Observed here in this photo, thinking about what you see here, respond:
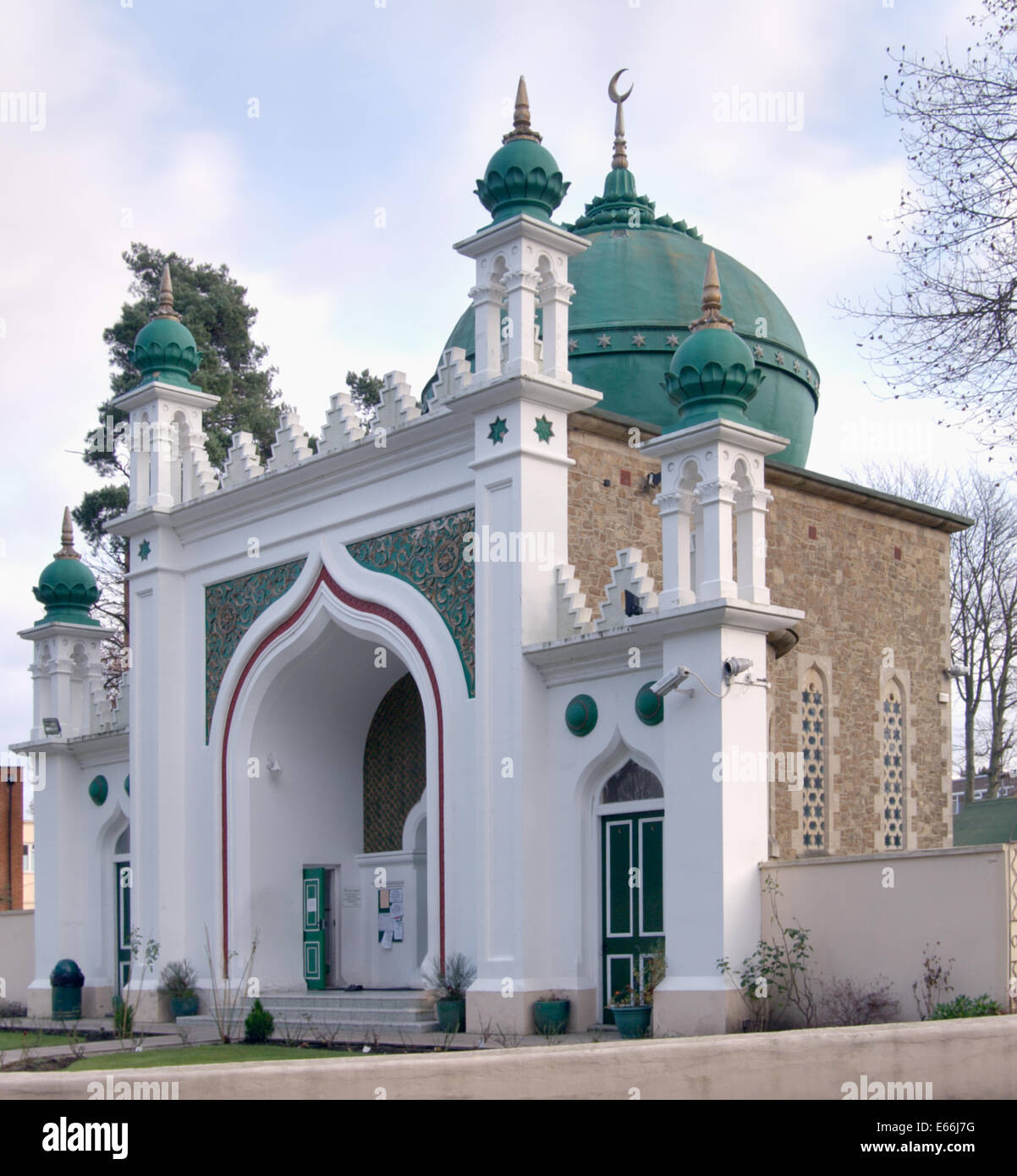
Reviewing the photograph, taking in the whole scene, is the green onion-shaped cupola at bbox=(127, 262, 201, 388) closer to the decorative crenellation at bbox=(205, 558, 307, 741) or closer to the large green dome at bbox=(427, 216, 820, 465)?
the decorative crenellation at bbox=(205, 558, 307, 741)

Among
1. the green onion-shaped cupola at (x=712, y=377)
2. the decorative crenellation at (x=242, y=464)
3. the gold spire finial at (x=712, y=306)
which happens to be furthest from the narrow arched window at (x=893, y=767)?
the decorative crenellation at (x=242, y=464)

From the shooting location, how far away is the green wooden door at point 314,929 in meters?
17.5

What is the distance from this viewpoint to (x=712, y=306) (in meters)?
13.2

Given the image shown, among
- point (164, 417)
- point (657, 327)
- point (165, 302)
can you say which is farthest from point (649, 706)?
point (165, 302)

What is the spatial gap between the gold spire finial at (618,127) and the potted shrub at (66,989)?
39.3ft

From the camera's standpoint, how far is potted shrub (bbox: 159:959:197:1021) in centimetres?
1697

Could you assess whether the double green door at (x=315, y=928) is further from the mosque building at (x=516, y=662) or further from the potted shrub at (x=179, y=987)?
the potted shrub at (x=179, y=987)

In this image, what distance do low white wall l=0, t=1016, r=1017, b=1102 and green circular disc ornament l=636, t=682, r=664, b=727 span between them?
4.48 meters

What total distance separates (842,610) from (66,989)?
34.1 feet

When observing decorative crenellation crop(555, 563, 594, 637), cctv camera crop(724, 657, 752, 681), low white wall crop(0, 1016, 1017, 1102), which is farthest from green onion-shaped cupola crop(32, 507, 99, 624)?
low white wall crop(0, 1016, 1017, 1102)

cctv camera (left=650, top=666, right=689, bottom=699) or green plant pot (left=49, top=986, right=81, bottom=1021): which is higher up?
cctv camera (left=650, top=666, right=689, bottom=699)

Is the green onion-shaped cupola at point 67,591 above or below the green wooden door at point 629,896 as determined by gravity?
above

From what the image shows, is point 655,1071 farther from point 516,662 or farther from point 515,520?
point 515,520

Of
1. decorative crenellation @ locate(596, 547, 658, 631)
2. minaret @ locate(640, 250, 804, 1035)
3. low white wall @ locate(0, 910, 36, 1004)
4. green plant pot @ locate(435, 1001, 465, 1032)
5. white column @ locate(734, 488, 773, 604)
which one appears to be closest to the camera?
minaret @ locate(640, 250, 804, 1035)
